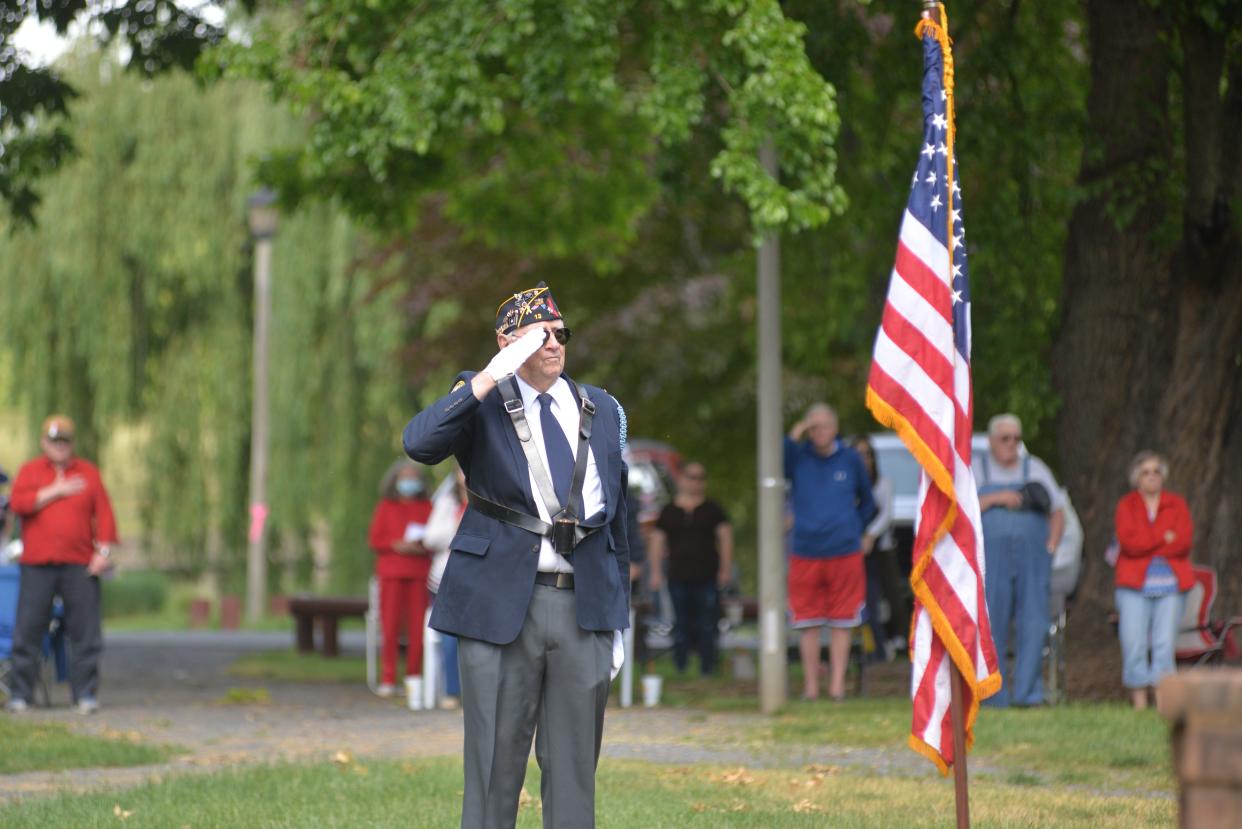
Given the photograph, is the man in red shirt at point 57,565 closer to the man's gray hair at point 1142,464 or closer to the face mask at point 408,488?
the face mask at point 408,488

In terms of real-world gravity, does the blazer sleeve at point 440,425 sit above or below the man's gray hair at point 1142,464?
below

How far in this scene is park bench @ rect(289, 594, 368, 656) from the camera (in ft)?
66.5

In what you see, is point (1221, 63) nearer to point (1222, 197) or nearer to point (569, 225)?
point (1222, 197)

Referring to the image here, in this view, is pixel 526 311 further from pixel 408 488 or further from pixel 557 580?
pixel 408 488

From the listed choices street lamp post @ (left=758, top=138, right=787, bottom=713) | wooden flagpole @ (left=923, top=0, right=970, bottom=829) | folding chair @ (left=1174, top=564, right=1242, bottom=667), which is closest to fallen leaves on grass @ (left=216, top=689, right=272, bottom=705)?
street lamp post @ (left=758, top=138, right=787, bottom=713)

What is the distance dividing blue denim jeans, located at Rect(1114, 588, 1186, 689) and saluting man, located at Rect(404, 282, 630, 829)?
25.7 ft

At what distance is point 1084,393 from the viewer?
15.6 meters

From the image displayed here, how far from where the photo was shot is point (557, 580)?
6.81 m

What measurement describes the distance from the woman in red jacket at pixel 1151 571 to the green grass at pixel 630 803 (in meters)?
3.94

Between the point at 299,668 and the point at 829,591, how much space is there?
676 cm

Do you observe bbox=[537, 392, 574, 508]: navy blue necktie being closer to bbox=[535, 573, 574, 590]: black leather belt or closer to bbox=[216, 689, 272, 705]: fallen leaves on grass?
bbox=[535, 573, 574, 590]: black leather belt

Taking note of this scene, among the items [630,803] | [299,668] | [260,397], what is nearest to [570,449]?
[630,803]

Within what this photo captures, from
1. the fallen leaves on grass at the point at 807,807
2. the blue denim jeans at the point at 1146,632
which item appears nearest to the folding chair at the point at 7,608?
the fallen leaves on grass at the point at 807,807

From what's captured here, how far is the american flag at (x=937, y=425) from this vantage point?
8125mm
